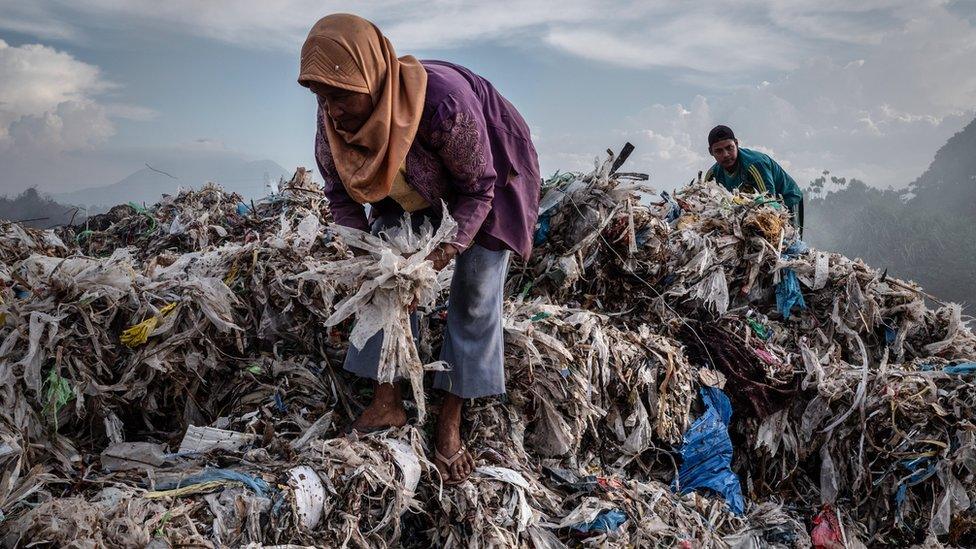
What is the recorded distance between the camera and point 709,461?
326 centimetres

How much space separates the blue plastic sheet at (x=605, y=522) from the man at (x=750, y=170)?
4.11 m

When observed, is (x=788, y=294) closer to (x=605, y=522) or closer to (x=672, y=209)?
(x=672, y=209)

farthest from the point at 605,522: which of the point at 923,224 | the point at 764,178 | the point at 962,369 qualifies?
the point at 923,224

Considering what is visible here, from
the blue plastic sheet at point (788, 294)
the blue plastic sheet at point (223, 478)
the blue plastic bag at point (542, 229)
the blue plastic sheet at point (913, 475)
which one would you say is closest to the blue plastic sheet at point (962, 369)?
the blue plastic sheet at point (913, 475)

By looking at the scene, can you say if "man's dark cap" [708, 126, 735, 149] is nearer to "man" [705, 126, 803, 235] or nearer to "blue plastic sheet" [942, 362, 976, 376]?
"man" [705, 126, 803, 235]

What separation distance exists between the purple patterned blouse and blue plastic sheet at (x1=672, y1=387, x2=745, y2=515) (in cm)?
147

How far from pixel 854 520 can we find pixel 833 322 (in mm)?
1353

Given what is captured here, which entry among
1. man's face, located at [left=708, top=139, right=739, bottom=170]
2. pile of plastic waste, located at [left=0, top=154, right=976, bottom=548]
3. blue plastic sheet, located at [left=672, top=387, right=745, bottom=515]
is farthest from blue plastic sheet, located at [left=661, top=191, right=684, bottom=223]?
blue plastic sheet, located at [left=672, top=387, right=745, bottom=515]

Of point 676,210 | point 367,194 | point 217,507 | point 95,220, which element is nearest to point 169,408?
point 217,507

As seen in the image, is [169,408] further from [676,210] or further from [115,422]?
[676,210]

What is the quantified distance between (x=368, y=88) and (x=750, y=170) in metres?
4.85

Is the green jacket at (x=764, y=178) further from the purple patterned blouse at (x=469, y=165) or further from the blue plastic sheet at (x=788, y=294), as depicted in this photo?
the purple patterned blouse at (x=469, y=165)

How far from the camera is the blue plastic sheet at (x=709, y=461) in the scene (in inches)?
125

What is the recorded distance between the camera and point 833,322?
4.19 meters
